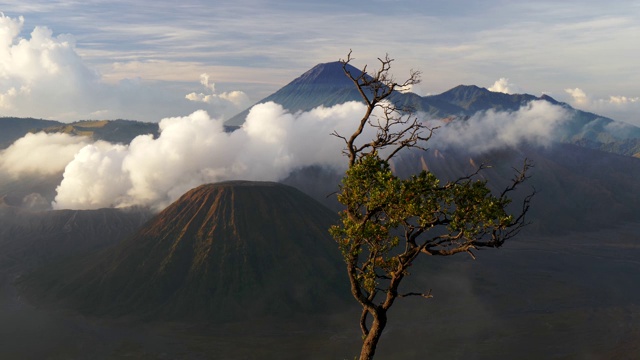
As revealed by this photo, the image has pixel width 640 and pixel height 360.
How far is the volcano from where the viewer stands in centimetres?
13412

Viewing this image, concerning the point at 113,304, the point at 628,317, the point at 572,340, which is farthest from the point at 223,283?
the point at 628,317

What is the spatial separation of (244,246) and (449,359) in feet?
236

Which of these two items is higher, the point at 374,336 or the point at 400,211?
the point at 400,211

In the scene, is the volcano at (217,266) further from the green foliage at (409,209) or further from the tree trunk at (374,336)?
the green foliage at (409,209)

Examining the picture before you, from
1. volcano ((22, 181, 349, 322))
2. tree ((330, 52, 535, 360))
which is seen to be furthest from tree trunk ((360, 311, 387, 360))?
volcano ((22, 181, 349, 322))

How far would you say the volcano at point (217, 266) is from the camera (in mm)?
134125

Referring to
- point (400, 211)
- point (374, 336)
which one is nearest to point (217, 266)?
point (374, 336)

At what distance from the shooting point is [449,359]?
332 ft

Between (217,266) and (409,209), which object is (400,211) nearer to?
A: (409,209)

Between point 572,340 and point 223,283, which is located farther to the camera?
point 223,283

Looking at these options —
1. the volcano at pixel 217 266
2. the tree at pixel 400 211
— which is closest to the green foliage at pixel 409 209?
the tree at pixel 400 211

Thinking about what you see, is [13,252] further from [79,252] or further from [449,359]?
[449,359]

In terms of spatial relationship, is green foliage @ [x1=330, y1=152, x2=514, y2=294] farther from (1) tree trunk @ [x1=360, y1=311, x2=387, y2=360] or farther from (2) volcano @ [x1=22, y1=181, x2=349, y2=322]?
(2) volcano @ [x1=22, y1=181, x2=349, y2=322]

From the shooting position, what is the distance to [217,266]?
147 m
